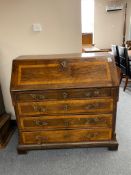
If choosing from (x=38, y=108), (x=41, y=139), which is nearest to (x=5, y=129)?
(x=41, y=139)

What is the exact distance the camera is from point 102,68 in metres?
1.78

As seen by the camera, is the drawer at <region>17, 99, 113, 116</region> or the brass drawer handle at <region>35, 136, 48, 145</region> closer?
the drawer at <region>17, 99, 113, 116</region>

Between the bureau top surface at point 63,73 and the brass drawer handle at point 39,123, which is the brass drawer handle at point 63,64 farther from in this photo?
the brass drawer handle at point 39,123

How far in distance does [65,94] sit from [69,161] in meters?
0.73

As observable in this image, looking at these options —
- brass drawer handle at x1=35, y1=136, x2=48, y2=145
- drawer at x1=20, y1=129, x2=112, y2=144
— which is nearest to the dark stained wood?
drawer at x1=20, y1=129, x2=112, y2=144

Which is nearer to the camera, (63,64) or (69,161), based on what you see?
(63,64)

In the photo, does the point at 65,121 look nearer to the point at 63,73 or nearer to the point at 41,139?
the point at 41,139

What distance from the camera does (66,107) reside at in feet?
5.95

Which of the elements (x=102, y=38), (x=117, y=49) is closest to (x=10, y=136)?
(x=117, y=49)

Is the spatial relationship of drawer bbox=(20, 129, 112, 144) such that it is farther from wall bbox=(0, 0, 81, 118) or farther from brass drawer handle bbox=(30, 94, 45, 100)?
wall bbox=(0, 0, 81, 118)

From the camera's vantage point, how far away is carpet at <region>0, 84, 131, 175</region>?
176cm

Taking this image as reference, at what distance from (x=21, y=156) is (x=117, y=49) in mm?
2986

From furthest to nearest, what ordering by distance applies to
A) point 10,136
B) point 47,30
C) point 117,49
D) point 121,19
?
point 121,19
point 117,49
point 10,136
point 47,30

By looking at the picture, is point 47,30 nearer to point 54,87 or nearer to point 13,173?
point 54,87
